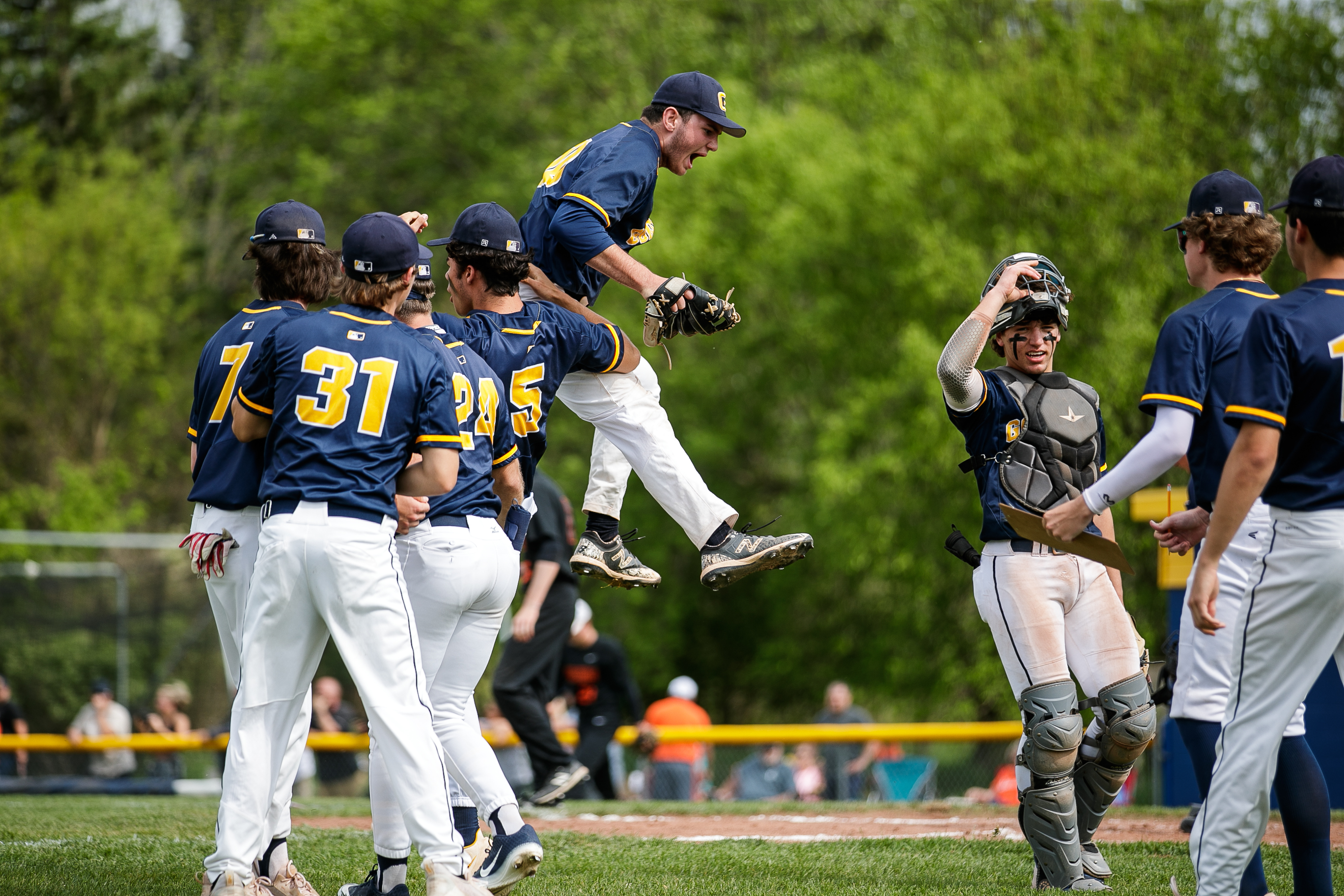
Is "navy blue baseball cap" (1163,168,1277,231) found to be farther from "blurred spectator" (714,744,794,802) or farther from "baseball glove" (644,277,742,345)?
"blurred spectator" (714,744,794,802)

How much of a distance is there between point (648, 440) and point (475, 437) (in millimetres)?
1440

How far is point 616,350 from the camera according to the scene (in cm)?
636

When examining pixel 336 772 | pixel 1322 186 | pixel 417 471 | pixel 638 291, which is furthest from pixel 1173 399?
pixel 336 772

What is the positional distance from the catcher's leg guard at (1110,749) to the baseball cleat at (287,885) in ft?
10.4

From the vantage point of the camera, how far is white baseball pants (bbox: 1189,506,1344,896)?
4105 millimetres

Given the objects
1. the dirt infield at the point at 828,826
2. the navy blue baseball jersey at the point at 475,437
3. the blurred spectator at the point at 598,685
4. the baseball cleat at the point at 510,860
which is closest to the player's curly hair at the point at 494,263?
the navy blue baseball jersey at the point at 475,437

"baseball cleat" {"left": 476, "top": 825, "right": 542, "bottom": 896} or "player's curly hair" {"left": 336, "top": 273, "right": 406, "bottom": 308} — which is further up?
"player's curly hair" {"left": 336, "top": 273, "right": 406, "bottom": 308}

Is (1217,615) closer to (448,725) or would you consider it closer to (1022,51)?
(448,725)

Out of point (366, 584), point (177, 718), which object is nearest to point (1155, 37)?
point (177, 718)

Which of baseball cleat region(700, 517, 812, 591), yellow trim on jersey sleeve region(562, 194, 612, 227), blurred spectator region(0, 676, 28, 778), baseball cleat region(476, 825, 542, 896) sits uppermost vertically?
yellow trim on jersey sleeve region(562, 194, 612, 227)

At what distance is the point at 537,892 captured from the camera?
5664mm

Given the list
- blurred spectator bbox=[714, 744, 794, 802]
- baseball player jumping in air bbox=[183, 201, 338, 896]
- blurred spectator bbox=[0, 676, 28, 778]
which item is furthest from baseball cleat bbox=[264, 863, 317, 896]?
blurred spectator bbox=[0, 676, 28, 778]

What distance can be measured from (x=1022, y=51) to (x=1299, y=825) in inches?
783

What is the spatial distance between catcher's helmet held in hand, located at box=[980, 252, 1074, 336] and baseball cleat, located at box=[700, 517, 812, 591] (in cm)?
128
